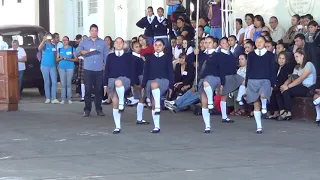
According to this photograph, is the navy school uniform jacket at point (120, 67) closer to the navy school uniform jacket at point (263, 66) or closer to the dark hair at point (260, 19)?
the navy school uniform jacket at point (263, 66)

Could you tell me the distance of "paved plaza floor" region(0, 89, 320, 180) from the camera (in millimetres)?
9734

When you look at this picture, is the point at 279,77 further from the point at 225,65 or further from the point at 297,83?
the point at 225,65

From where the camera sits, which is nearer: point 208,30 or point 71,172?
point 71,172

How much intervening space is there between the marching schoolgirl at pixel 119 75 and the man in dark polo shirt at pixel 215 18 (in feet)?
18.7

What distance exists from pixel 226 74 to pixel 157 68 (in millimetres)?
1542

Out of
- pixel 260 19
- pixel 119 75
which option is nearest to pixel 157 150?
pixel 119 75

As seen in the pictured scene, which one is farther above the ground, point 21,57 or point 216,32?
point 216,32

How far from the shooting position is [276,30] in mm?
18047

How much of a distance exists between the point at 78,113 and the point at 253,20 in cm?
457

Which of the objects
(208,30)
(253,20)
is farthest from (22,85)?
(253,20)

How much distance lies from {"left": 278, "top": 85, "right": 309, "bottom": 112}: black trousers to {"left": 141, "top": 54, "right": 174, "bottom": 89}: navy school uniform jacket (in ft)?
8.78

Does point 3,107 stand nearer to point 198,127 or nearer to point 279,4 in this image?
point 198,127

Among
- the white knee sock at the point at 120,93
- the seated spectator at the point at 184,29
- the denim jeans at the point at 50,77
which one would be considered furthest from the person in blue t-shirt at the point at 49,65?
the white knee sock at the point at 120,93

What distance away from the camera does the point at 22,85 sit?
72.1 feet
